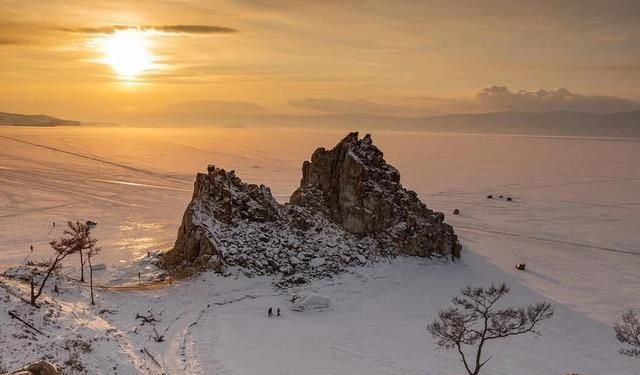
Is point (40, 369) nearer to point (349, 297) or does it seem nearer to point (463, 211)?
point (349, 297)

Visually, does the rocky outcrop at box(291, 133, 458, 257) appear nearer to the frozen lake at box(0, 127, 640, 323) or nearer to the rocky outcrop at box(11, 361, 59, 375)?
the frozen lake at box(0, 127, 640, 323)

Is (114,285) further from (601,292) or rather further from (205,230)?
(601,292)

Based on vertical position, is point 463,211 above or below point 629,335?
above

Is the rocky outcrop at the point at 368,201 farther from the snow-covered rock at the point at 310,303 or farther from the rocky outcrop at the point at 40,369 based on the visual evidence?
the rocky outcrop at the point at 40,369

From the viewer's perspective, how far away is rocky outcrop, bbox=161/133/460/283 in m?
56.1

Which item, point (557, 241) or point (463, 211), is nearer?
point (557, 241)

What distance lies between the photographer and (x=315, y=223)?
63.1m

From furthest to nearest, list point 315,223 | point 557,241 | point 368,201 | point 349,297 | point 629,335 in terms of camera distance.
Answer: point 557,241 → point 368,201 → point 315,223 → point 349,297 → point 629,335

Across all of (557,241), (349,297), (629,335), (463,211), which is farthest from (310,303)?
(463,211)

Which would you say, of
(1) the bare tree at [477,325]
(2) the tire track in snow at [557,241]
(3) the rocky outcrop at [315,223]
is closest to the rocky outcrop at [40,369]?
(1) the bare tree at [477,325]

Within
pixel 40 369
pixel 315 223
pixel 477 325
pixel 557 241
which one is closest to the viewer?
pixel 40 369

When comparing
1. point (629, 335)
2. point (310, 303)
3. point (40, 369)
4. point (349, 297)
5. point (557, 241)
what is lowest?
point (349, 297)

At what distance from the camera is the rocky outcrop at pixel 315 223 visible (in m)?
56.1

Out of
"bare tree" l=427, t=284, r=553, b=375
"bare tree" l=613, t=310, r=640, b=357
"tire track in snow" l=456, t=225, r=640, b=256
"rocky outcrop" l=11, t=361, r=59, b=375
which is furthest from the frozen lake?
"rocky outcrop" l=11, t=361, r=59, b=375
